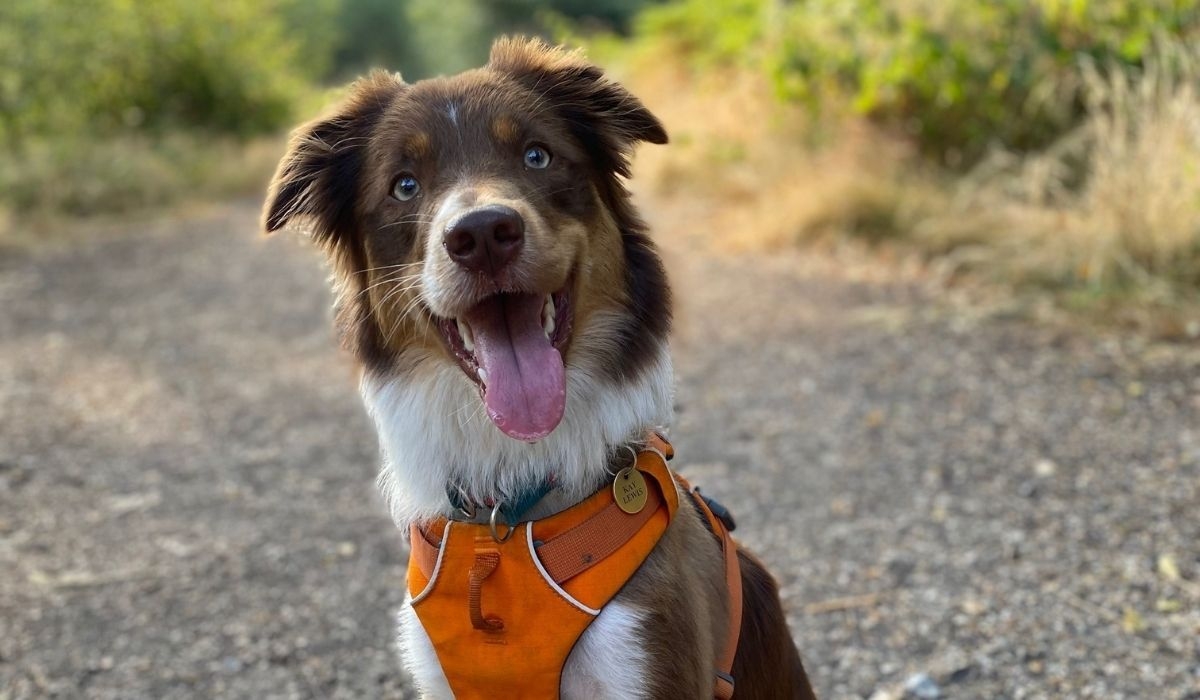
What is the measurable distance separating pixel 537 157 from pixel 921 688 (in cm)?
218

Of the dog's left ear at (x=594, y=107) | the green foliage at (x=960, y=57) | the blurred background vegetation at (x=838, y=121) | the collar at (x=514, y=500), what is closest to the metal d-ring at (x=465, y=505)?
the collar at (x=514, y=500)

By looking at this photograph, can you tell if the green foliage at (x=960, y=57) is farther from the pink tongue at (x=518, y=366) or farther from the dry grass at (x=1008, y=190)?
the pink tongue at (x=518, y=366)

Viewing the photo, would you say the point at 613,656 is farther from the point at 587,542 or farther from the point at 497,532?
the point at 497,532

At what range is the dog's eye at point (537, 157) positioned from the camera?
8.76 ft

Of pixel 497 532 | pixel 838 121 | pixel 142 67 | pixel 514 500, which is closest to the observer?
pixel 497 532

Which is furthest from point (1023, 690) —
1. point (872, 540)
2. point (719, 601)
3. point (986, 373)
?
point (986, 373)

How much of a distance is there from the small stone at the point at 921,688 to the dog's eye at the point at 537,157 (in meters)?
2.14

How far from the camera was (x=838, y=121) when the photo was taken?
1013 cm

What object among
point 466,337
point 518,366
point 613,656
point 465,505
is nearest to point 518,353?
point 518,366

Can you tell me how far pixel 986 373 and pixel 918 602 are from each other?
2.46 m

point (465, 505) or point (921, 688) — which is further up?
point (465, 505)

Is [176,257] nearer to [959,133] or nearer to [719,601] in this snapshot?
[959,133]

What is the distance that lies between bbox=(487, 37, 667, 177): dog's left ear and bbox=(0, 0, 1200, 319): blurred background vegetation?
94 centimetres

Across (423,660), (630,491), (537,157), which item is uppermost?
(537,157)
